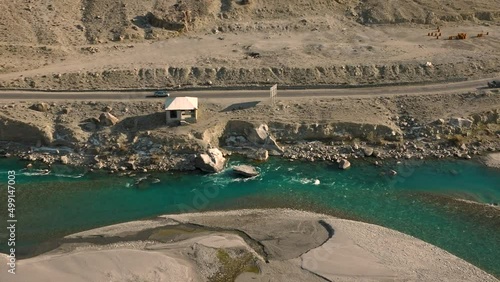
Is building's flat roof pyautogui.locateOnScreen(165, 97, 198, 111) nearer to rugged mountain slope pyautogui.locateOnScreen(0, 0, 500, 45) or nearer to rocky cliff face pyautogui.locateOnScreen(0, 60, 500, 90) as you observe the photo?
rocky cliff face pyautogui.locateOnScreen(0, 60, 500, 90)

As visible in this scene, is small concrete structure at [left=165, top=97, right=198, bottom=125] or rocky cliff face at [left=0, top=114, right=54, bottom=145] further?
small concrete structure at [left=165, top=97, right=198, bottom=125]

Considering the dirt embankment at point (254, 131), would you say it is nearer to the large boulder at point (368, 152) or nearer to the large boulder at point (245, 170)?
the large boulder at point (368, 152)

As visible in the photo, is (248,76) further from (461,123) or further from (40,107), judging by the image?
(461,123)

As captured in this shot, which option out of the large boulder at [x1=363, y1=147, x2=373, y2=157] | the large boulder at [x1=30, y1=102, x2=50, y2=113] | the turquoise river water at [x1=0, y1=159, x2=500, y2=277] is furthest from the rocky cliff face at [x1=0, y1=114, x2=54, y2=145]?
the large boulder at [x1=363, y1=147, x2=373, y2=157]

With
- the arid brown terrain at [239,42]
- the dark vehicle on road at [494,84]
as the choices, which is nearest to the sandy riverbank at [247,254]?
the arid brown terrain at [239,42]

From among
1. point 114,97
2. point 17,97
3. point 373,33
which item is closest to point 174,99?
point 114,97

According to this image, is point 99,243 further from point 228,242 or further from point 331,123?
point 331,123
